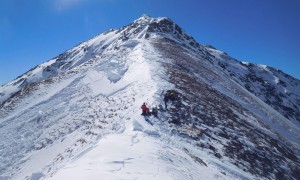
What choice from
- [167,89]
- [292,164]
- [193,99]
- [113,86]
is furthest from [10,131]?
[292,164]

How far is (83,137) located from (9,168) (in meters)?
5.54

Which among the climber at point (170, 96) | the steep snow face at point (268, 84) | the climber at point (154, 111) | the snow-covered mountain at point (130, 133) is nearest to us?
the snow-covered mountain at point (130, 133)

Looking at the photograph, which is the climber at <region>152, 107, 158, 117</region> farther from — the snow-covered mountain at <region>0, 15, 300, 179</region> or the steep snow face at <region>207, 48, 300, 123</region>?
the steep snow face at <region>207, 48, 300, 123</region>

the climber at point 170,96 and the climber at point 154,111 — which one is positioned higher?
the climber at point 170,96

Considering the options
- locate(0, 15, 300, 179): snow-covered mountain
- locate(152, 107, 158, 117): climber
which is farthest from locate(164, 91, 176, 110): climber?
locate(152, 107, 158, 117): climber

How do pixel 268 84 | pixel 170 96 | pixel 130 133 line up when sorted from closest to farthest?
pixel 130 133 → pixel 170 96 → pixel 268 84

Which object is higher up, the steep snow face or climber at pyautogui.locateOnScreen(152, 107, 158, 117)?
the steep snow face

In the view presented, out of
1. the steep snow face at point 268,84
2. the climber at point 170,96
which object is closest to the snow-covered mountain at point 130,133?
the climber at point 170,96

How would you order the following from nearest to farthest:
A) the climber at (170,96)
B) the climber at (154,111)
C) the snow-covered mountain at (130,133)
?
the snow-covered mountain at (130,133), the climber at (154,111), the climber at (170,96)

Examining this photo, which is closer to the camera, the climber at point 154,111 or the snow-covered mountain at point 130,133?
the snow-covered mountain at point 130,133

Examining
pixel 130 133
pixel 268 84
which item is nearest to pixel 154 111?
pixel 130 133

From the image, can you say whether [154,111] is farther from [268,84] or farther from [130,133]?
[268,84]

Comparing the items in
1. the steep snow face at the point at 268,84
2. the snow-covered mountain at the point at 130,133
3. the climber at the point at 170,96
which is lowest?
the snow-covered mountain at the point at 130,133

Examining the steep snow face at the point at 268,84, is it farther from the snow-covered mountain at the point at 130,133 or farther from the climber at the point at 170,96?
the climber at the point at 170,96
